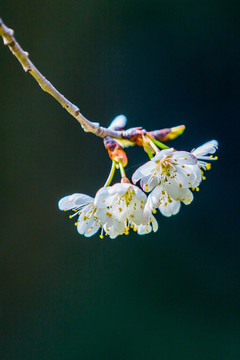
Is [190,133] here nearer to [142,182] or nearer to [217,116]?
[217,116]

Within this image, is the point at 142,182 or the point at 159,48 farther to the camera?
the point at 159,48

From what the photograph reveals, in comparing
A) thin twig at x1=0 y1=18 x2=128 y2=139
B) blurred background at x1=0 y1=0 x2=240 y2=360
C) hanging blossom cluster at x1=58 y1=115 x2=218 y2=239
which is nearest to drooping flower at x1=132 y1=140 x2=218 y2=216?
hanging blossom cluster at x1=58 y1=115 x2=218 y2=239

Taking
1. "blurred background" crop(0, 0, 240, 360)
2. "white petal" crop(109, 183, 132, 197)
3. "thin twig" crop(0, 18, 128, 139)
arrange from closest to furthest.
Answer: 1. "thin twig" crop(0, 18, 128, 139)
2. "white petal" crop(109, 183, 132, 197)
3. "blurred background" crop(0, 0, 240, 360)

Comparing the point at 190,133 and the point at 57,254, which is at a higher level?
the point at 190,133

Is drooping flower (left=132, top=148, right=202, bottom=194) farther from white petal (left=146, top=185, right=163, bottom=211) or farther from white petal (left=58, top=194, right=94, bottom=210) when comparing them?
white petal (left=58, top=194, right=94, bottom=210)

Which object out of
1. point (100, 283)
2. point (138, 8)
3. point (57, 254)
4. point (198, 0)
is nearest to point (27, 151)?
point (57, 254)

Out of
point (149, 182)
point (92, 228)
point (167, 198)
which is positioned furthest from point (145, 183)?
point (92, 228)
